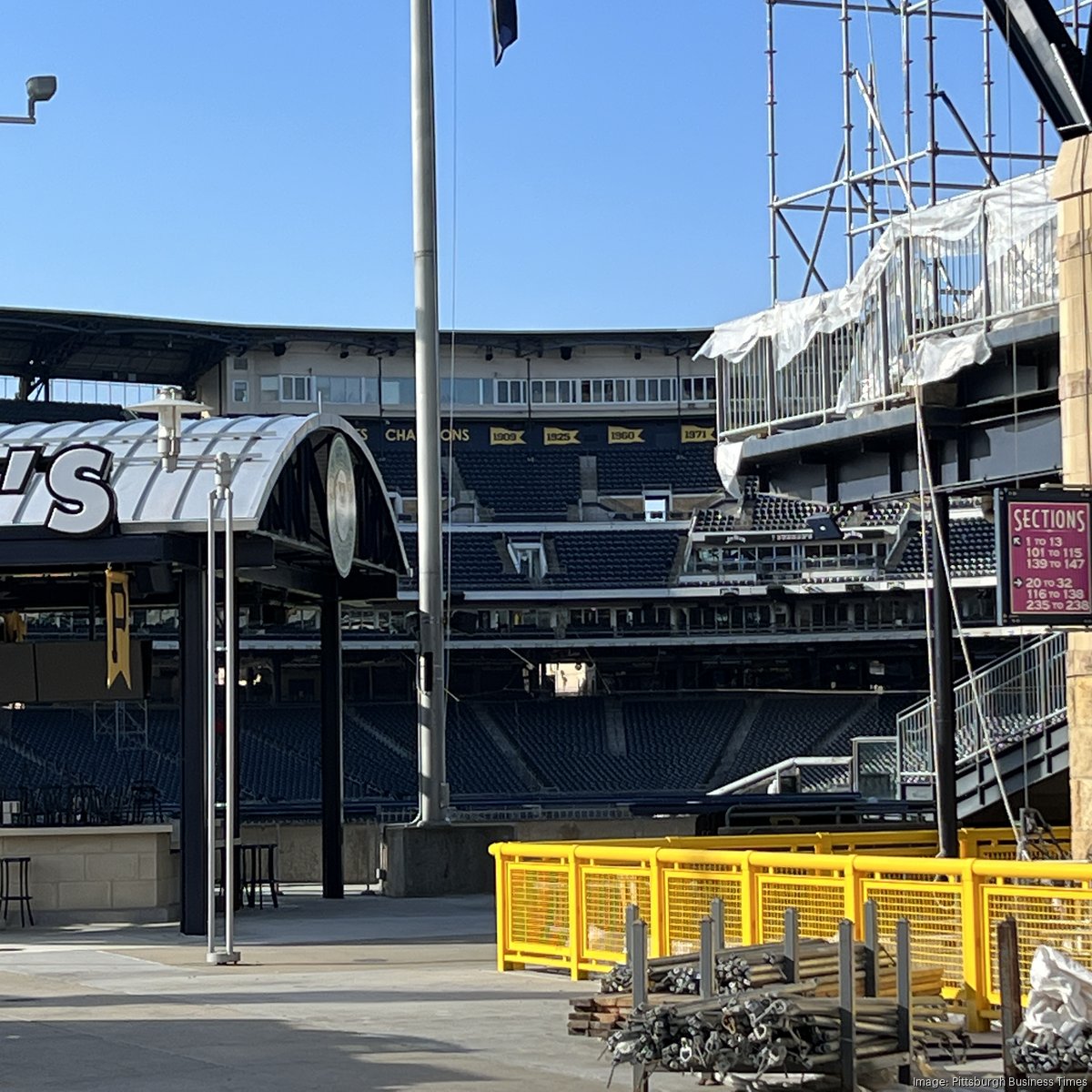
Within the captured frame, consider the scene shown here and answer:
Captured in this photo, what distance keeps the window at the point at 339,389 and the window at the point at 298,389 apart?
339mm

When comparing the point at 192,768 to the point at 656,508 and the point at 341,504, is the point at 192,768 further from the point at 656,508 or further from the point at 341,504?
the point at 656,508

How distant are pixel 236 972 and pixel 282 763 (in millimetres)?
41306

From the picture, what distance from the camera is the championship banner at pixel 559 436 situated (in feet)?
254

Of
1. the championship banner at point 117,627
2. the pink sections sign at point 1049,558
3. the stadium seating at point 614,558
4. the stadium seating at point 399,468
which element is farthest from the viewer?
the stadium seating at point 399,468

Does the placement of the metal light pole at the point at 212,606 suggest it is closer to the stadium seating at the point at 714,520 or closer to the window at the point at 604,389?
the stadium seating at the point at 714,520

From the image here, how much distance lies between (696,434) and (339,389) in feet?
46.5

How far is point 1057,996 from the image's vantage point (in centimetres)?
1080

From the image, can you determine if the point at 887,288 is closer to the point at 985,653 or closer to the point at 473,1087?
the point at 473,1087

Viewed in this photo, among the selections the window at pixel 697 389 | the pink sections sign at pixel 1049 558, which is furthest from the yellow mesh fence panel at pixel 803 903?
the window at pixel 697 389

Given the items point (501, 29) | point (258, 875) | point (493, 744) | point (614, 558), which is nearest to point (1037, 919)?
point (258, 875)

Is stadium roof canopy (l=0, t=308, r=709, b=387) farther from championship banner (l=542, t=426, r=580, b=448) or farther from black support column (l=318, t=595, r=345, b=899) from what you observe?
black support column (l=318, t=595, r=345, b=899)

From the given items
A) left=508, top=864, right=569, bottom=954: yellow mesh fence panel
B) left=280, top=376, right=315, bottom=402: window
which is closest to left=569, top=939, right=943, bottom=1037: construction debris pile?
left=508, top=864, right=569, bottom=954: yellow mesh fence panel

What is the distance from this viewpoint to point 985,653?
211 feet

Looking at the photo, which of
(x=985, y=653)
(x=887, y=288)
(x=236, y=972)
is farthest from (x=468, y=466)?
(x=236, y=972)
